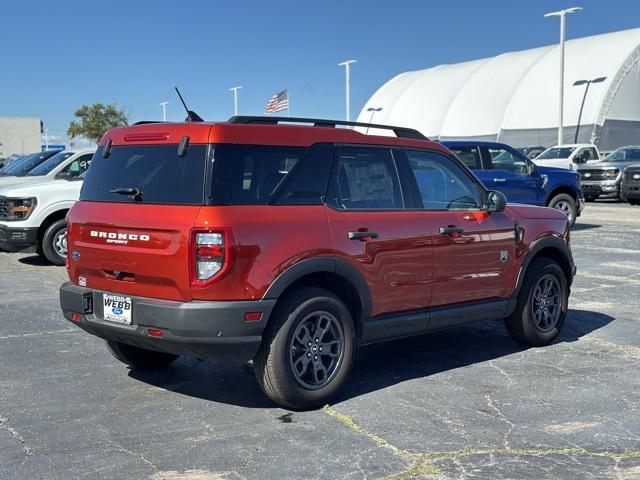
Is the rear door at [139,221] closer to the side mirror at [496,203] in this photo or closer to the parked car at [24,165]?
the side mirror at [496,203]

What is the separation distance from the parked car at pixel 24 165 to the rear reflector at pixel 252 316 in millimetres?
11983

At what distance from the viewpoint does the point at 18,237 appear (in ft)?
39.3

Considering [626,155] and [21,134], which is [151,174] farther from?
[21,134]

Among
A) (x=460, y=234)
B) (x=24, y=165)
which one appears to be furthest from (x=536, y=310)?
(x=24, y=165)

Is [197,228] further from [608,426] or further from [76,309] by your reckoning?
[608,426]

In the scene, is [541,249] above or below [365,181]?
below

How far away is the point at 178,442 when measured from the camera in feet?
15.0

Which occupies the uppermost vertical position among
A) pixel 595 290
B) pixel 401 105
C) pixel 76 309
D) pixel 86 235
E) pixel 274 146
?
pixel 401 105

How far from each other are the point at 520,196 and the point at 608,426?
11.1 meters

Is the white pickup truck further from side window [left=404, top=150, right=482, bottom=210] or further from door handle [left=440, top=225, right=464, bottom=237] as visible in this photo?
door handle [left=440, top=225, right=464, bottom=237]

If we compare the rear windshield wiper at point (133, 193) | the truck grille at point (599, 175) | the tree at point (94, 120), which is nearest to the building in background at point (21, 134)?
the tree at point (94, 120)

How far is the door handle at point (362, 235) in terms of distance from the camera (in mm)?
5301

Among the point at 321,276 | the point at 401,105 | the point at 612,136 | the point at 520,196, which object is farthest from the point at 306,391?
the point at 401,105

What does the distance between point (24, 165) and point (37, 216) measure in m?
4.67
